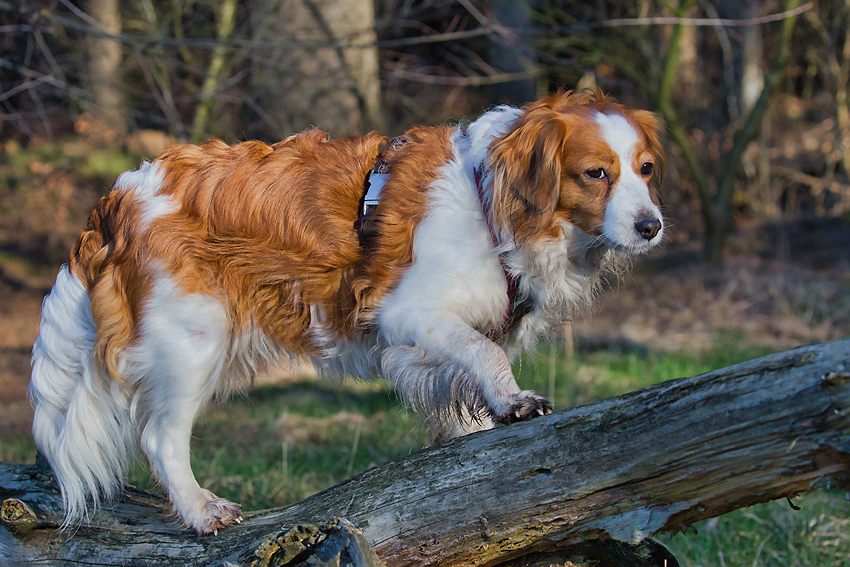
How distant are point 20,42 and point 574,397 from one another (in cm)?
555

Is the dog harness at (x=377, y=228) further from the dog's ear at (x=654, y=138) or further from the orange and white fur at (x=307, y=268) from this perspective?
the dog's ear at (x=654, y=138)

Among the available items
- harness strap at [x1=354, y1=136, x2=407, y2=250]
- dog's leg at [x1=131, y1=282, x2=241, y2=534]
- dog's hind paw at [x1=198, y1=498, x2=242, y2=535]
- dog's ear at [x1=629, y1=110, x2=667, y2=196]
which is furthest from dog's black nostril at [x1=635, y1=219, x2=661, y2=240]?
dog's hind paw at [x1=198, y1=498, x2=242, y2=535]

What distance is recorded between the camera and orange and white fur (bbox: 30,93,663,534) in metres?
2.72

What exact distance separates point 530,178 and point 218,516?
167 centimetres

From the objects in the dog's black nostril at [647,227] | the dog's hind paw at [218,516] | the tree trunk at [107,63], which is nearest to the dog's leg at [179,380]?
the dog's hind paw at [218,516]

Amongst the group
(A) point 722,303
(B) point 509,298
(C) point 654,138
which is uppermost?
(C) point 654,138

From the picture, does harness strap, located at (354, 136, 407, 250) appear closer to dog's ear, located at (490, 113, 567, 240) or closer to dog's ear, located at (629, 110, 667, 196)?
dog's ear, located at (490, 113, 567, 240)

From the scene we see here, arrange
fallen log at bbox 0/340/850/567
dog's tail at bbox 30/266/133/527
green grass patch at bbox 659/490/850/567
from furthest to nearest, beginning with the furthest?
green grass patch at bbox 659/490/850/567 < dog's tail at bbox 30/266/133/527 < fallen log at bbox 0/340/850/567

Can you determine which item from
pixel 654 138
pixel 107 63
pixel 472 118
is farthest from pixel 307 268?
pixel 107 63

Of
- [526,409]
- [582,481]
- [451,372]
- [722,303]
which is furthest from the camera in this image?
[722,303]

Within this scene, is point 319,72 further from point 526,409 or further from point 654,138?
point 526,409

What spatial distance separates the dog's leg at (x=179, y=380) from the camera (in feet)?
8.92

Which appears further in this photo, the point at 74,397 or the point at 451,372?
the point at 74,397

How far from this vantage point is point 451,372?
259 centimetres
